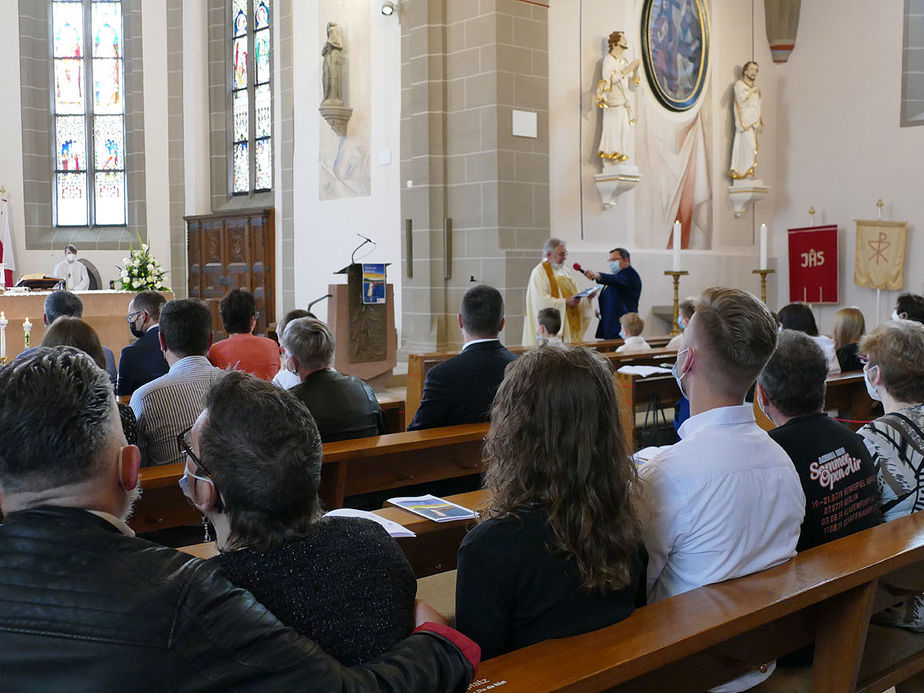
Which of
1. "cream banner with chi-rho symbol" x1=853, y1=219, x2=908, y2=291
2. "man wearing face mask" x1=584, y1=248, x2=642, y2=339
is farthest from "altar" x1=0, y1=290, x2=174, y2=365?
"cream banner with chi-rho symbol" x1=853, y1=219, x2=908, y2=291

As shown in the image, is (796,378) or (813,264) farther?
(813,264)

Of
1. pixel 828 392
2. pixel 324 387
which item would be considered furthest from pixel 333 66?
pixel 324 387

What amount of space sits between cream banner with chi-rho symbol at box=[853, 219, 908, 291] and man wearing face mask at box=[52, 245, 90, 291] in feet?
35.2

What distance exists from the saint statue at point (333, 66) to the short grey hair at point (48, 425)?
33.9 ft

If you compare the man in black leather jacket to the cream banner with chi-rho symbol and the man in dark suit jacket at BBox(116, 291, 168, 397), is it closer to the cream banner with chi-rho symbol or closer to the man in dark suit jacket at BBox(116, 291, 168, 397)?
the man in dark suit jacket at BBox(116, 291, 168, 397)

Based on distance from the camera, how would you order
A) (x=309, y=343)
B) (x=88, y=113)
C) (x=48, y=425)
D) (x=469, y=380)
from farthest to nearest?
(x=88, y=113)
(x=469, y=380)
(x=309, y=343)
(x=48, y=425)

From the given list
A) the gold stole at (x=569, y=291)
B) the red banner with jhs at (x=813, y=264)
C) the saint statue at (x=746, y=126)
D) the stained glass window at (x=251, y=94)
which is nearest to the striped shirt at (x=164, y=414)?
the gold stole at (x=569, y=291)

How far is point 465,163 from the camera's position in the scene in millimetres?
9547

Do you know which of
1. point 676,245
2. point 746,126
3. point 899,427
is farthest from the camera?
point 746,126

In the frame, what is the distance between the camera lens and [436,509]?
2.59 metres

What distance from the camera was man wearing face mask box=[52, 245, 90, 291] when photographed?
44.3 feet

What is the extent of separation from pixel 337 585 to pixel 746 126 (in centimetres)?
1141

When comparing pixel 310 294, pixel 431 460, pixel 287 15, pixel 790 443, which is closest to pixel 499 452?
pixel 790 443

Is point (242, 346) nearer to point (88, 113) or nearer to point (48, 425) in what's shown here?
point (48, 425)
